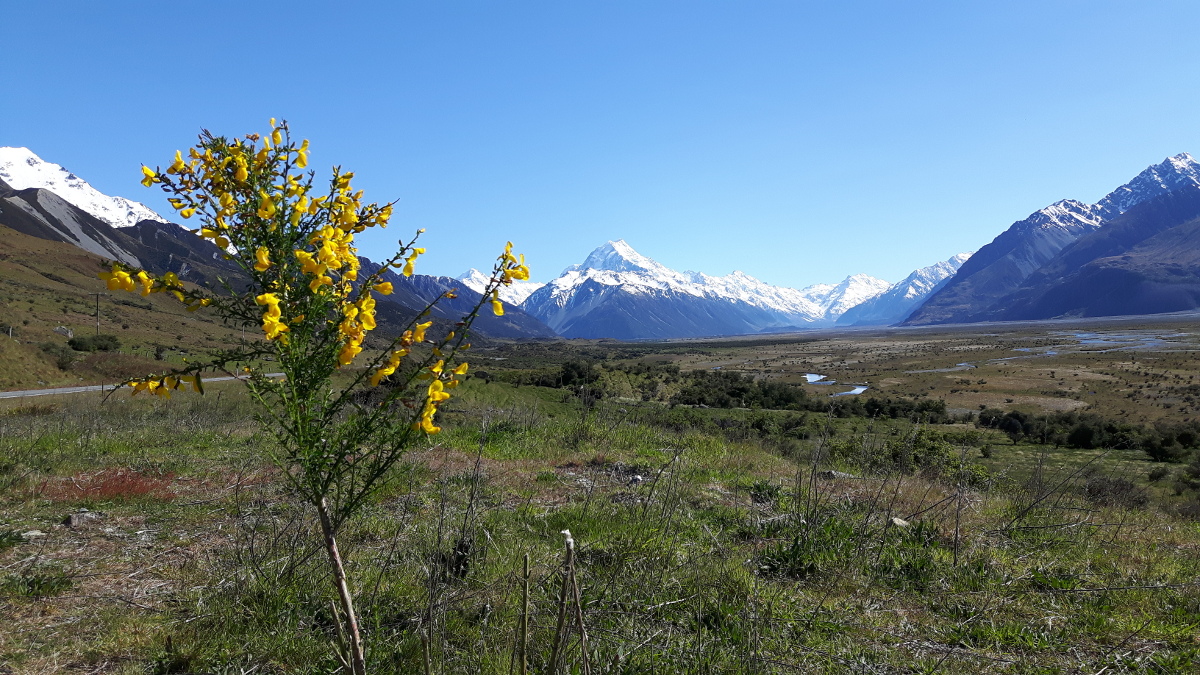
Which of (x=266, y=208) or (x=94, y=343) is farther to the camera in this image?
(x=94, y=343)

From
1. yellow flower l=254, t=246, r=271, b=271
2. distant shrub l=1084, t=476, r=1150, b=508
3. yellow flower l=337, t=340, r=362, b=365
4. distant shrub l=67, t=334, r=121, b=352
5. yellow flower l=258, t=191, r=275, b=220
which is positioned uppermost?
yellow flower l=258, t=191, r=275, b=220

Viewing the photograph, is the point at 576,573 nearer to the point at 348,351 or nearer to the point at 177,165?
the point at 348,351

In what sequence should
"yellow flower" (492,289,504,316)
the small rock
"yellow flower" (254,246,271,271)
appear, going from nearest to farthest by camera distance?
"yellow flower" (254,246,271,271) → "yellow flower" (492,289,504,316) → the small rock

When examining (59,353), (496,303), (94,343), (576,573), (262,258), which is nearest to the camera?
(262,258)

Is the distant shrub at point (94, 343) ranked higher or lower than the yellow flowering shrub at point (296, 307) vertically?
lower

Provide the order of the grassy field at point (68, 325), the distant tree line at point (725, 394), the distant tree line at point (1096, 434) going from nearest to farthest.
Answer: the distant tree line at point (1096, 434) < the grassy field at point (68, 325) < the distant tree line at point (725, 394)

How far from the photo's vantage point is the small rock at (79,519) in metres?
5.52

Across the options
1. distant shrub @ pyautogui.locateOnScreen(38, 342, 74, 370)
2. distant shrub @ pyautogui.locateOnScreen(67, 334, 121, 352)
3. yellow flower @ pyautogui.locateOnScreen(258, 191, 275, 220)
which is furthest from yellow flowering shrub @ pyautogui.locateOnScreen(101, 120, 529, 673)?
distant shrub @ pyautogui.locateOnScreen(67, 334, 121, 352)

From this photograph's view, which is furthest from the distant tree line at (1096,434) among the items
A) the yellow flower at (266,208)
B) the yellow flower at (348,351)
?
the yellow flower at (266,208)

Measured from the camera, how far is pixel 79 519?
5.59m

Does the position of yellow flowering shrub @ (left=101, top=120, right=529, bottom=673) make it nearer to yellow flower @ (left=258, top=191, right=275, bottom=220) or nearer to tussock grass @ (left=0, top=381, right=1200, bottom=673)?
yellow flower @ (left=258, top=191, right=275, bottom=220)

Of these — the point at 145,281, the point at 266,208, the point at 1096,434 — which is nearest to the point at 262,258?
the point at 266,208

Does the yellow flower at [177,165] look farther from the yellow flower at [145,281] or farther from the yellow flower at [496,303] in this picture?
the yellow flower at [496,303]

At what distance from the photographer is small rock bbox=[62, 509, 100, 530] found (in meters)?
5.52
